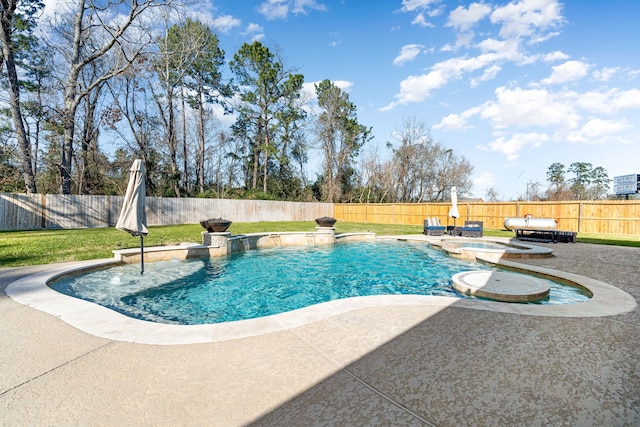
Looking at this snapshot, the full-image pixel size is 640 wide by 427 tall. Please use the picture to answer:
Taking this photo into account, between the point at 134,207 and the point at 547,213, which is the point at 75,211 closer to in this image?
the point at 134,207

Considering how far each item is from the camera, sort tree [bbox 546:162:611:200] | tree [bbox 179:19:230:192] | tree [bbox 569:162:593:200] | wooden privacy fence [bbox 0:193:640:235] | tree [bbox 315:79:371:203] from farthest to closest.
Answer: tree [bbox 569:162:593:200] < tree [bbox 546:162:611:200] < tree [bbox 315:79:371:203] < tree [bbox 179:19:230:192] < wooden privacy fence [bbox 0:193:640:235]

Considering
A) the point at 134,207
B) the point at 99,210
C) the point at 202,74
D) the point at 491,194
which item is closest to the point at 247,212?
the point at 99,210

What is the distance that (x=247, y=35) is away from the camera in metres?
23.7

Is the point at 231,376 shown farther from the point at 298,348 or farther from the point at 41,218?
the point at 41,218

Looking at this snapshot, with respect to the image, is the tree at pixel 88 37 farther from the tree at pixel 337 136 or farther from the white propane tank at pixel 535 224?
the white propane tank at pixel 535 224

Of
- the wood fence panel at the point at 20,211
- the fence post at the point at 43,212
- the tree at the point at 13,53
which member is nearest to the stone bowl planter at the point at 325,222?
the fence post at the point at 43,212

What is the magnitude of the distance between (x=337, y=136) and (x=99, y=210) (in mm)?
22056

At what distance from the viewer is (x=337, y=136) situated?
30.6 m

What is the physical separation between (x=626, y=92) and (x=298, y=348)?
2420 cm

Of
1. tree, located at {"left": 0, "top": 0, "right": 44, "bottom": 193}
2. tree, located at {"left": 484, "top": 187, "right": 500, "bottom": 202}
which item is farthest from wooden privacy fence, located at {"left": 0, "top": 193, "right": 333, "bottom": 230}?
tree, located at {"left": 484, "top": 187, "right": 500, "bottom": 202}

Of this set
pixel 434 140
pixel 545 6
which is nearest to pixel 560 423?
pixel 545 6

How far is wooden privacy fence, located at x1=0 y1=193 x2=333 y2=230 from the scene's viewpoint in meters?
13.0

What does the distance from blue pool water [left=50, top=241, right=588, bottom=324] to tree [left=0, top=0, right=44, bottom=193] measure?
12934 millimetres

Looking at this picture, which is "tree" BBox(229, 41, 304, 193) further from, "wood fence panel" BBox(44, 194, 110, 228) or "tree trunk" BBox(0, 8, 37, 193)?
"tree trunk" BBox(0, 8, 37, 193)
